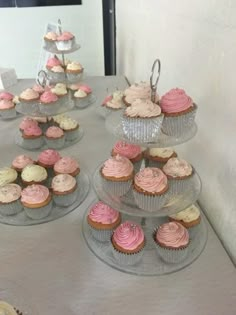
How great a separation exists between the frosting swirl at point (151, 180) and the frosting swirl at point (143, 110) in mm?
142

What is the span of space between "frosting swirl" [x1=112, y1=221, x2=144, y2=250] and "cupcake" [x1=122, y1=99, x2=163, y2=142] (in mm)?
224

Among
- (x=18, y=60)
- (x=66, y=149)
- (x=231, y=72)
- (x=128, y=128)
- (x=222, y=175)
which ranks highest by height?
(x=231, y=72)

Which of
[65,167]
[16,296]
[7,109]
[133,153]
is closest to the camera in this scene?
[16,296]

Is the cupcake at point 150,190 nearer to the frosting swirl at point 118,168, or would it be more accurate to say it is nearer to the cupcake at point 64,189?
the frosting swirl at point 118,168

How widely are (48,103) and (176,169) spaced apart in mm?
702

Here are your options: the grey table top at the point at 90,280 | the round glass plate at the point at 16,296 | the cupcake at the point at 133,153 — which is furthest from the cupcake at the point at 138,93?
the round glass plate at the point at 16,296

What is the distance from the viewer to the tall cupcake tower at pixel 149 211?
771mm

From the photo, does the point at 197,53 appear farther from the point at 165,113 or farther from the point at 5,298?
the point at 5,298

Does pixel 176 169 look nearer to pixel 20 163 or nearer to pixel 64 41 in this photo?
pixel 20 163

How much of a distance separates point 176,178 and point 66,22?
2436 mm

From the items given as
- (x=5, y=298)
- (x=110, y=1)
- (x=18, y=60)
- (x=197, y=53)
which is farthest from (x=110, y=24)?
(x=5, y=298)

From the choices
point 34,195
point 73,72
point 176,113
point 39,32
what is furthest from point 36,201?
point 39,32

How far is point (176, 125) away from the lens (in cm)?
78

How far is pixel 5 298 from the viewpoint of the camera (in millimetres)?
711
